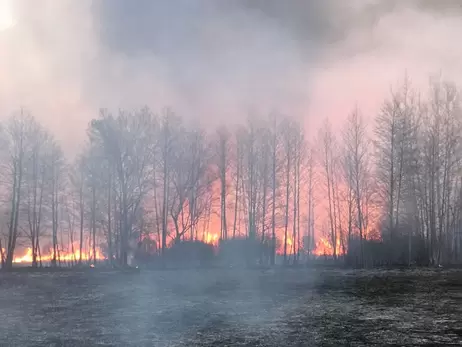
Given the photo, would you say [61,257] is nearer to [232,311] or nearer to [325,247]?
[325,247]

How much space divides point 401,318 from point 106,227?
2626 cm

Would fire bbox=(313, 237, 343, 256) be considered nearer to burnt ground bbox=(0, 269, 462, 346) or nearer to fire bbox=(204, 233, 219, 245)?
fire bbox=(204, 233, 219, 245)

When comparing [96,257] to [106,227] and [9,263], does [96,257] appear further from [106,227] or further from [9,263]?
[9,263]

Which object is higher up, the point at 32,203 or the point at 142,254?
the point at 32,203

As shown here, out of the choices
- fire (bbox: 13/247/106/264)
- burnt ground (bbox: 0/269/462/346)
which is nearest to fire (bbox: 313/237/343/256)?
burnt ground (bbox: 0/269/462/346)

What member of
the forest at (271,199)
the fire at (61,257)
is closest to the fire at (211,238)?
the forest at (271,199)

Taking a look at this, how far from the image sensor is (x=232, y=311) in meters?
12.5

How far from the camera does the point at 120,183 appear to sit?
2705 cm

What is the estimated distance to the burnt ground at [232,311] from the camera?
923 cm

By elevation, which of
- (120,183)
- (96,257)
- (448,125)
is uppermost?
(448,125)

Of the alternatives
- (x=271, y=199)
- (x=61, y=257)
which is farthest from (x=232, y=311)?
(x=61, y=257)

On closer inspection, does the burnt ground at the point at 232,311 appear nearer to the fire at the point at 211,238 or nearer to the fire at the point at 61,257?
the fire at the point at 211,238

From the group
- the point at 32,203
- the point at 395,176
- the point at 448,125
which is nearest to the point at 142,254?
the point at 32,203

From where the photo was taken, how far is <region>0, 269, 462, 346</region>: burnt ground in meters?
9.23
